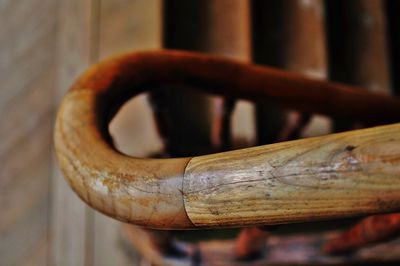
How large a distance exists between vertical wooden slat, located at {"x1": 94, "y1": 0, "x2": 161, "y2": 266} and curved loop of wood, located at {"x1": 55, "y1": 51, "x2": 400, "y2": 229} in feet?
1.84

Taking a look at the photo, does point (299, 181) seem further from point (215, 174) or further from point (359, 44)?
point (359, 44)

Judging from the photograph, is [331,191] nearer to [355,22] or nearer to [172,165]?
[172,165]

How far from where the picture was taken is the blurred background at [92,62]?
135 centimetres

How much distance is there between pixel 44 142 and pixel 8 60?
0.83 ft

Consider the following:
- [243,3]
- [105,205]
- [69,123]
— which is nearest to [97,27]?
[243,3]

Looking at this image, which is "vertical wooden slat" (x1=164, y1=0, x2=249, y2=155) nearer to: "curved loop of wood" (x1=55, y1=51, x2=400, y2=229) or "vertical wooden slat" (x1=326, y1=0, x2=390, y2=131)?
"vertical wooden slat" (x1=326, y1=0, x2=390, y2=131)

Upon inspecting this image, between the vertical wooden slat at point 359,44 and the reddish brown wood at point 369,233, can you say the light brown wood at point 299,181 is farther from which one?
the vertical wooden slat at point 359,44

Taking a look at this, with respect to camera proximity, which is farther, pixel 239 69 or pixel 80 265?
pixel 80 265

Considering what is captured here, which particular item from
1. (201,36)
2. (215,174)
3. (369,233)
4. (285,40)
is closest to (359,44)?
(285,40)

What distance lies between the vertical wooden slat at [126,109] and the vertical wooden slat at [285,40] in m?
0.39

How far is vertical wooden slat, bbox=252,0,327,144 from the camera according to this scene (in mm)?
1648

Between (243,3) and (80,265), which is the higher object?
(243,3)

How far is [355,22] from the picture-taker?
5.91 feet

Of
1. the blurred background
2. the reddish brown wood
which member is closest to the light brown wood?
the reddish brown wood
